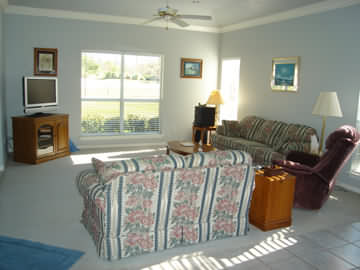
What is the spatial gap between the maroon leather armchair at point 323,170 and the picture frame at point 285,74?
2.17 m

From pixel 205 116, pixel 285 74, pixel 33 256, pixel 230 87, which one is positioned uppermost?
pixel 285 74

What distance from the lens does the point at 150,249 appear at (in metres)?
2.97

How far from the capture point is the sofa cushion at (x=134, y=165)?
8.66ft

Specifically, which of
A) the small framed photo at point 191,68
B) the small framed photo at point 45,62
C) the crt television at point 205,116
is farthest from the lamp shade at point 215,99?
the small framed photo at point 45,62

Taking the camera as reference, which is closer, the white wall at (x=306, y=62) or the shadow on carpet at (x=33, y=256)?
the shadow on carpet at (x=33, y=256)

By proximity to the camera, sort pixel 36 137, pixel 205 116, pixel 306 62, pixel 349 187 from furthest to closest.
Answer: pixel 205 116, pixel 306 62, pixel 36 137, pixel 349 187

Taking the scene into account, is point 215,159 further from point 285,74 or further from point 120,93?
point 120,93

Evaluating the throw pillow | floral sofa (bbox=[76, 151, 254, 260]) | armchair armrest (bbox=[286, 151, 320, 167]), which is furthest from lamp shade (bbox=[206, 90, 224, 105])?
floral sofa (bbox=[76, 151, 254, 260])

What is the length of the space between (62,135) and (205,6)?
11.4ft

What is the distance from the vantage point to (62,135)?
633 cm

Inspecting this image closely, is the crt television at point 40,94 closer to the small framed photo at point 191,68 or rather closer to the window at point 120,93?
the window at point 120,93

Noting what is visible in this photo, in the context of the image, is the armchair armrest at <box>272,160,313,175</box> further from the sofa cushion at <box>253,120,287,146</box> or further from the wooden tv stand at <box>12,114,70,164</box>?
the wooden tv stand at <box>12,114,70,164</box>

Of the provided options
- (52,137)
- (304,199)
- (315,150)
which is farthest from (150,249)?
(52,137)

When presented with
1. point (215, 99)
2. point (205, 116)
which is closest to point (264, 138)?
point (205, 116)
